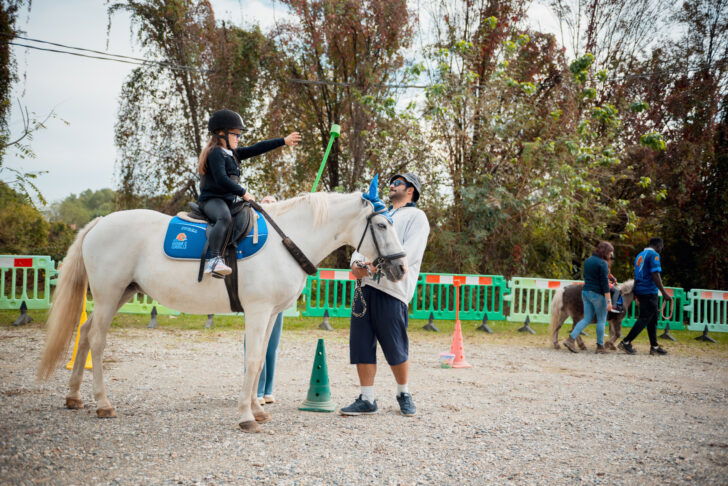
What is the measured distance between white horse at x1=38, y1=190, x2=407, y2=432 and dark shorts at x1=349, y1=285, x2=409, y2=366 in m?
0.56

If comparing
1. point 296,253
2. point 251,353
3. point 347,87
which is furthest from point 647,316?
point 347,87

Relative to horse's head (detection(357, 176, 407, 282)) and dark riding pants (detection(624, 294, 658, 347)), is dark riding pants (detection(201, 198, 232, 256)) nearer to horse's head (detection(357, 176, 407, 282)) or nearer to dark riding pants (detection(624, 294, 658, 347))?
horse's head (detection(357, 176, 407, 282))

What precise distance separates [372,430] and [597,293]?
6.11m

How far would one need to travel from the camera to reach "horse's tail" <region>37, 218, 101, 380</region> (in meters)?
4.37

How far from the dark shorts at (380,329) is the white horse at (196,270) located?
22.0 inches

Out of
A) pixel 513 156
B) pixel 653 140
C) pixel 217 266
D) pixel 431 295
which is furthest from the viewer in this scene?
pixel 513 156

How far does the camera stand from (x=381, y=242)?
4.05m

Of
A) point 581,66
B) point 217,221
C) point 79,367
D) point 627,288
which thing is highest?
point 581,66

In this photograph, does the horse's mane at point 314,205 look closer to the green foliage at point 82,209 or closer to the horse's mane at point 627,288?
the horse's mane at point 627,288

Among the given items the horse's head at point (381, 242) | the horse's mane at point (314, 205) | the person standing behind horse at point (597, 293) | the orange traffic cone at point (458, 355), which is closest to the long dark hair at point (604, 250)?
the person standing behind horse at point (597, 293)

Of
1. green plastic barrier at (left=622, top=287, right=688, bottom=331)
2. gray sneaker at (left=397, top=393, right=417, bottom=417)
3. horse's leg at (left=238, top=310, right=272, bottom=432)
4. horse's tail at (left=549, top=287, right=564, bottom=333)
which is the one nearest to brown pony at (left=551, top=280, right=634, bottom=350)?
horse's tail at (left=549, top=287, right=564, bottom=333)

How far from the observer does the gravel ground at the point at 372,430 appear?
3170 millimetres

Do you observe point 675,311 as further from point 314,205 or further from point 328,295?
point 314,205

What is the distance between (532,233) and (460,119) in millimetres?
3782
